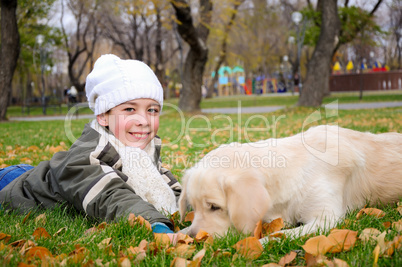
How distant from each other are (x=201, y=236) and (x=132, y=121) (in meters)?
1.51

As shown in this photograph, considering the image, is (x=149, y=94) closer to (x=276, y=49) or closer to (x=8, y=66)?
(x=8, y=66)

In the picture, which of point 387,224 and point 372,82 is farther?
point 372,82

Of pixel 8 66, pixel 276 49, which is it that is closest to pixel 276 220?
pixel 8 66

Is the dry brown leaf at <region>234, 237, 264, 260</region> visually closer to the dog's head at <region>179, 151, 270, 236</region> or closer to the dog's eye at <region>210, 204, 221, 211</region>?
the dog's head at <region>179, 151, 270, 236</region>

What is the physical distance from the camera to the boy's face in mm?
3525

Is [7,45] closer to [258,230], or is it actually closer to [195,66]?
[195,66]

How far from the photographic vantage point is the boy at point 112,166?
2922mm

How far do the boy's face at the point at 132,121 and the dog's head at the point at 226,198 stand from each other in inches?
42.7

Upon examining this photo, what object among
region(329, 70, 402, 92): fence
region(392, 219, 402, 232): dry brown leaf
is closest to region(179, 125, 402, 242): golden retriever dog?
region(392, 219, 402, 232): dry brown leaf

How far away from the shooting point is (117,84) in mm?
3523

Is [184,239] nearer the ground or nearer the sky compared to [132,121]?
nearer the ground

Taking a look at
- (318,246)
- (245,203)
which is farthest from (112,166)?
(318,246)

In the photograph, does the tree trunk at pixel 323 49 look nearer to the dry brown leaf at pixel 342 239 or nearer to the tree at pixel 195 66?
the tree at pixel 195 66

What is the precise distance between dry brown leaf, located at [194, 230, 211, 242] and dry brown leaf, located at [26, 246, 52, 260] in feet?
2.96
